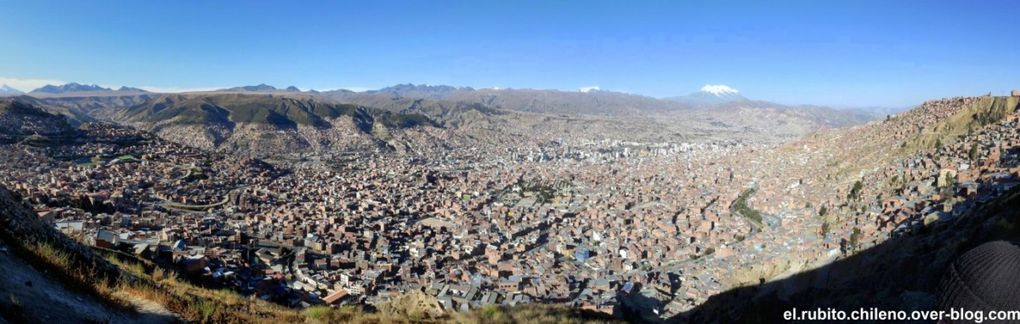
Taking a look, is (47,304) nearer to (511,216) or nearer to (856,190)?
(511,216)

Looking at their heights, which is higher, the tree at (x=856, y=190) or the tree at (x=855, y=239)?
the tree at (x=856, y=190)

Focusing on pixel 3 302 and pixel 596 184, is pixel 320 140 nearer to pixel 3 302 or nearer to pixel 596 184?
pixel 596 184

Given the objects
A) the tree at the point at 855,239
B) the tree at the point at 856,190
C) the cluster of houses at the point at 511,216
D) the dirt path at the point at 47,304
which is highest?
the dirt path at the point at 47,304

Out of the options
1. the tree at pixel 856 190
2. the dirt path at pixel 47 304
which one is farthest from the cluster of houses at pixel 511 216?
the dirt path at pixel 47 304

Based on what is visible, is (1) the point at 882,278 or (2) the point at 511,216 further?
(2) the point at 511,216

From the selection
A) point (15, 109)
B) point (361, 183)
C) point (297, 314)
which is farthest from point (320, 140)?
point (297, 314)

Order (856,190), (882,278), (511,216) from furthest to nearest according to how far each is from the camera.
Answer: (511,216)
(856,190)
(882,278)

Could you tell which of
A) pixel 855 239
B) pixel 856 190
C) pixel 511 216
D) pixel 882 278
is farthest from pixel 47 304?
pixel 856 190

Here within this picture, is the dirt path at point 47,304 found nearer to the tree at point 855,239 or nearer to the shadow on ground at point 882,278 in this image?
the shadow on ground at point 882,278

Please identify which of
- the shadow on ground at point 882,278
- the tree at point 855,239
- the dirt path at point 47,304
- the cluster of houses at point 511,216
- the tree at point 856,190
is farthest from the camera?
the tree at point 856,190
